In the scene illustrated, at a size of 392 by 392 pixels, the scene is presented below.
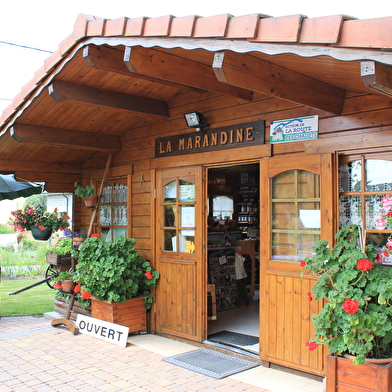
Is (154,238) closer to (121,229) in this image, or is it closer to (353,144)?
(121,229)

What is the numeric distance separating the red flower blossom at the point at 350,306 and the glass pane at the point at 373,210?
3.19 feet

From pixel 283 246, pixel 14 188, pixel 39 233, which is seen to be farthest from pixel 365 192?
pixel 14 188

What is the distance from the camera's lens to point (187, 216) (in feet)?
19.1

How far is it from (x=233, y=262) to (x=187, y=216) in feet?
6.30

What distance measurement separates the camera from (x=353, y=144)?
415cm

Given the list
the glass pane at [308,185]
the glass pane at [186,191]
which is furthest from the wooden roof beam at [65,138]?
the glass pane at [308,185]

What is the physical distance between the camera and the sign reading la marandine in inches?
197

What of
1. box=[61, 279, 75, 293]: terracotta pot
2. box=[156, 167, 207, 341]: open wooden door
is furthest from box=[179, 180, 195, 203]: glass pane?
box=[61, 279, 75, 293]: terracotta pot

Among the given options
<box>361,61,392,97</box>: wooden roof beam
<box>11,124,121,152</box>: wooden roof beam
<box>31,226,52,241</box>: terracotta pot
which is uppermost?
<box>11,124,121,152</box>: wooden roof beam

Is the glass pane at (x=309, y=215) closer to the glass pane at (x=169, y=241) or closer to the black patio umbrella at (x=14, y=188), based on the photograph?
the glass pane at (x=169, y=241)

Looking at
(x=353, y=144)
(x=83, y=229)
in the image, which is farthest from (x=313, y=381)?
(x=83, y=229)

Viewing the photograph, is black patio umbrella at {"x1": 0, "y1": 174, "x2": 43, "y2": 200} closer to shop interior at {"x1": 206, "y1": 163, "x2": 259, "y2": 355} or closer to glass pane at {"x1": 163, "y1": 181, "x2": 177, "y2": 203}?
glass pane at {"x1": 163, "y1": 181, "x2": 177, "y2": 203}

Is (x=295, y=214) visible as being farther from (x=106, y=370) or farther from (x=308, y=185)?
(x=106, y=370)

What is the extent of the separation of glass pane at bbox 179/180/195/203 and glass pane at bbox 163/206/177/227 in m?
0.21
